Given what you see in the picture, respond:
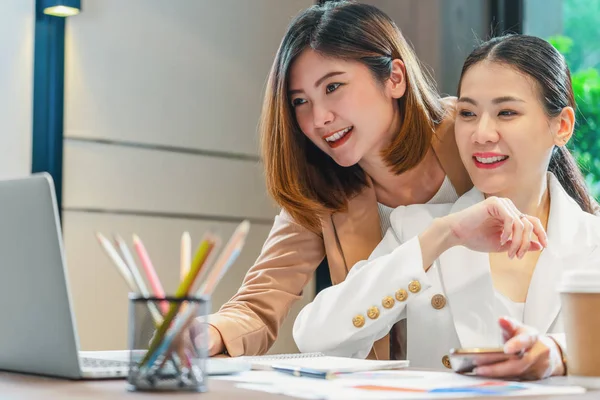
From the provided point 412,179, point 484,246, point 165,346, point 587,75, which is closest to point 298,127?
point 412,179

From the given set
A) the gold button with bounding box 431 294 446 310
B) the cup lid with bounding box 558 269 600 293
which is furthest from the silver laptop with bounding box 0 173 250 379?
the gold button with bounding box 431 294 446 310

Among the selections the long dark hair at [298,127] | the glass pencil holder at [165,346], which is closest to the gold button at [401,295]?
the long dark hair at [298,127]

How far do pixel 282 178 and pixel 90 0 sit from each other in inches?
58.6

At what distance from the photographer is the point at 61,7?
2807mm

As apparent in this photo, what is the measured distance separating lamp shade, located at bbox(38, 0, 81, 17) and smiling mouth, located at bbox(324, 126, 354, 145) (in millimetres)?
1348

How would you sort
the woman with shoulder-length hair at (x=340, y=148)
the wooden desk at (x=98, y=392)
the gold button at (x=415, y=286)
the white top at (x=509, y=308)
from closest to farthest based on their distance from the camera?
1. the wooden desk at (x=98, y=392)
2. the gold button at (x=415, y=286)
3. the white top at (x=509, y=308)
4. the woman with shoulder-length hair at (x=340, y=148)

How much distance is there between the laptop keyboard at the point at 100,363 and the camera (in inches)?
41.9

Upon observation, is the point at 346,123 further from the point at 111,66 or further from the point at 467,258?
the point at 111,66

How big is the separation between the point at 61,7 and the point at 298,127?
50.8 inches

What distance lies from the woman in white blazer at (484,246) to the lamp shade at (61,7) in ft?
5.01

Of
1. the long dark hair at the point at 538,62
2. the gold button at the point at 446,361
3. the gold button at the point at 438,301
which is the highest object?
the long dark hair at the point at 538,62

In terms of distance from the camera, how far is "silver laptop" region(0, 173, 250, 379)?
916 mm

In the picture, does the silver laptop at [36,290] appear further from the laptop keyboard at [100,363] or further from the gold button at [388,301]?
the gold button at [388,301]

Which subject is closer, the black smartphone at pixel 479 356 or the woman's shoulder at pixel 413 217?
the black smartphone at pixel 479 356
